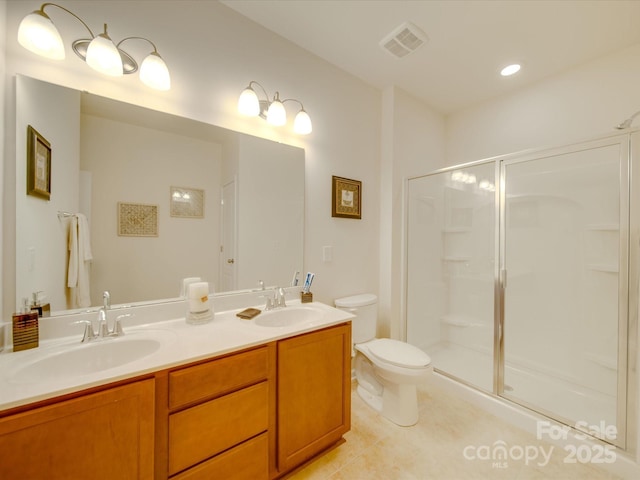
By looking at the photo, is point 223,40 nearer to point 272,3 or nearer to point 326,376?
point 272,3

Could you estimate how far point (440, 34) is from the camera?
1799 mm

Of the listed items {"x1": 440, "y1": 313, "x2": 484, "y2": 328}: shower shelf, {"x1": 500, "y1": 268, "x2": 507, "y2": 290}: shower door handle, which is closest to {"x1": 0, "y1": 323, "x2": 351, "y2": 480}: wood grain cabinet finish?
{"x1": 500, "y1": 268, "x2": 507, "y2": 290}: shower door handle

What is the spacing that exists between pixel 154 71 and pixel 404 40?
1.66 metres

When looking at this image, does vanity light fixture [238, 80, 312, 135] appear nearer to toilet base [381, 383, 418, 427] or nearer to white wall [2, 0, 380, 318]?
white wall [2, 0, 380, 318]

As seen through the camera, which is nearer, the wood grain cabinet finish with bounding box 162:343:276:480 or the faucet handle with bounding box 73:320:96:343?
the wood grain cabinet finish with bounding box 162:343:276:480

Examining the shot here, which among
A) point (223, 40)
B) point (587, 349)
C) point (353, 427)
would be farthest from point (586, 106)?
point (353, 427)

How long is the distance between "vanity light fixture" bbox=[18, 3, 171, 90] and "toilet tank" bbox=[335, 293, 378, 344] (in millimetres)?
1801

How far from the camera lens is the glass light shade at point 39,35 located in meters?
1.01

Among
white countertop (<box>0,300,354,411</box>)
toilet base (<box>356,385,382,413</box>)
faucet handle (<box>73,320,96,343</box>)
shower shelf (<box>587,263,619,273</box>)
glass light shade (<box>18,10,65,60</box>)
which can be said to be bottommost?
toilet base (<box>356,385,382,413</box>)

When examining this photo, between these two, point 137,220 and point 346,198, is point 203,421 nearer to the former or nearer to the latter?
point 137,220

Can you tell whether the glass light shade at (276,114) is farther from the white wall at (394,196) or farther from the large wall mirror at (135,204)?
the white wall at (394,196)

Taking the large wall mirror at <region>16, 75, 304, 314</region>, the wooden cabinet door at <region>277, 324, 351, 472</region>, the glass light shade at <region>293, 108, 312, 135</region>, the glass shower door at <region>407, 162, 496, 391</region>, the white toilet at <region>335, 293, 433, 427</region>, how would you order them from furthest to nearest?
the glass shower door at <region>407, 162, 496, 391</region> → the glass light shade at <region>293, 108, 312, 135</region> → the white toilet at <region>335, 293, 433, 427</region> → the wooden cabinet door at <region>277, 324, 351, 472</region> → the large wall mirror at <region>16, 75, 304, 314</region>

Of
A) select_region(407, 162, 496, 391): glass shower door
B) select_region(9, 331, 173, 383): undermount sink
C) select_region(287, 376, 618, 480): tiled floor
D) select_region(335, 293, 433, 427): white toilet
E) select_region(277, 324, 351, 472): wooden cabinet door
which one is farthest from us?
select_region(407, 162, 496, 391): glass shower door

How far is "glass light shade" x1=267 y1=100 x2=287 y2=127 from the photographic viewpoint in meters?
1.68
